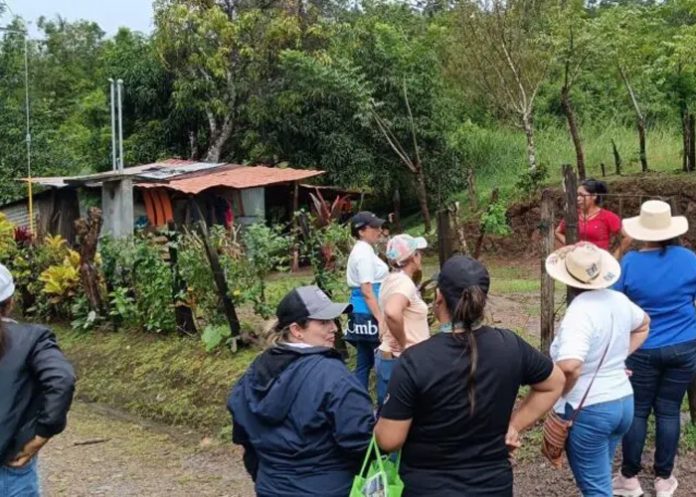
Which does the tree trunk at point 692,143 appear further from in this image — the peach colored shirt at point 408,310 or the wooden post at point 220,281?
the peach colored shirt at point 408,310

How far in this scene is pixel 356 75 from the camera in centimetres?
2094

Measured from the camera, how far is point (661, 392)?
4562mm

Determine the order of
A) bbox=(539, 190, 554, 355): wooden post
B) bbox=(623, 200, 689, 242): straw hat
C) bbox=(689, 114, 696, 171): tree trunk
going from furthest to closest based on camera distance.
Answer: bbox=(689, 114, 696, 171): tree trunk
bbox=(539, 190, 554, 355): wooden post
bbox=(623, 200, 689, 242): straw hat

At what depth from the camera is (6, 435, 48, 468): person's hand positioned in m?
3.21

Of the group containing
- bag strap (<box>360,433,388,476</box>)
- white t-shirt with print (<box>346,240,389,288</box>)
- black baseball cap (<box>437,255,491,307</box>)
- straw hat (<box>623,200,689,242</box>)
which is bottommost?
bag strap (<box>360,433,388,476</box>)

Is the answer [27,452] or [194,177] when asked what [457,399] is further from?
[194,177]

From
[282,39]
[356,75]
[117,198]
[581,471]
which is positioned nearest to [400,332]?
[581,471]

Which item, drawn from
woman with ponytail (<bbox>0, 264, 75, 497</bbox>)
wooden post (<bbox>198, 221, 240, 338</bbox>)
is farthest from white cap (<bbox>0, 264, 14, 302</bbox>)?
wooden post (<bbox>198, 221, 240, 338</bbox>)

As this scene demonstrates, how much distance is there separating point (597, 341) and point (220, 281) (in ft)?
18.3

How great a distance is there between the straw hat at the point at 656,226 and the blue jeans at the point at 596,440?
3.40 feet

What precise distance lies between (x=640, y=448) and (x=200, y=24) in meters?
19.3

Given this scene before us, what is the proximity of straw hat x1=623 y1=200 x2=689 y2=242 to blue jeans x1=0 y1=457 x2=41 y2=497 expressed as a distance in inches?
124

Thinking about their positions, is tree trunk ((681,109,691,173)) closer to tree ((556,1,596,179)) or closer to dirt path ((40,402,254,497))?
tree ((556,1,596,179))

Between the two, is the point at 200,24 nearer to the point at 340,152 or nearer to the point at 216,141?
the point at 216,141
